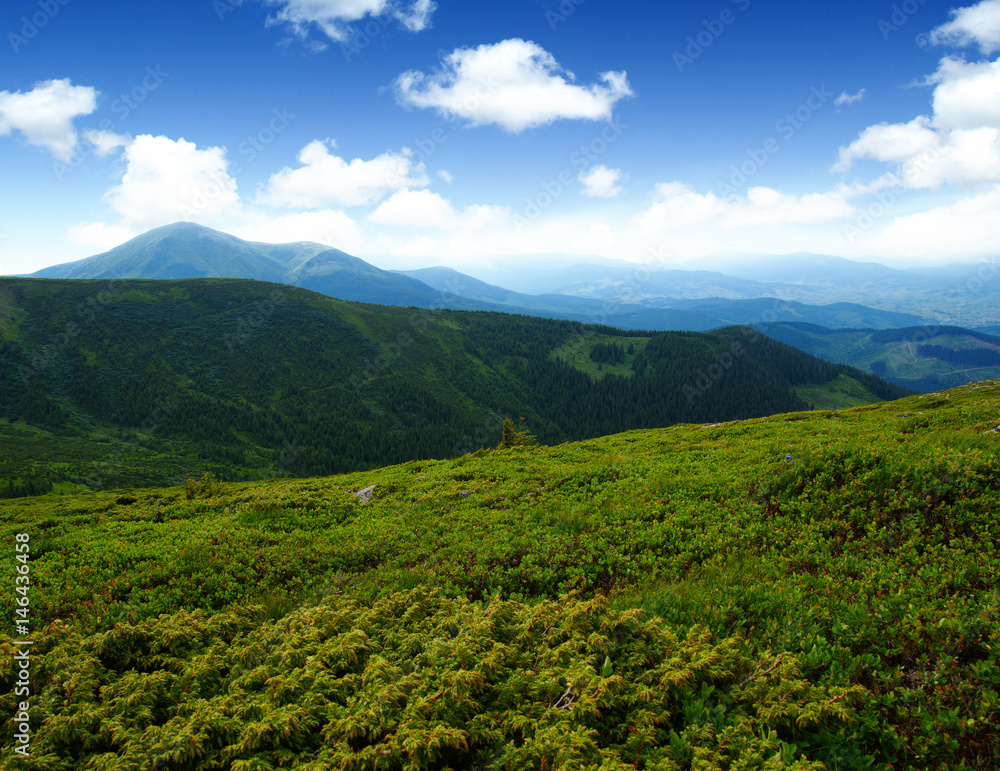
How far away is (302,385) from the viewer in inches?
7480

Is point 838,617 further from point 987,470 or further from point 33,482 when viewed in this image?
point 33,482

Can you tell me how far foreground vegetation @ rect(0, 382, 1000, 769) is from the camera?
5004mm

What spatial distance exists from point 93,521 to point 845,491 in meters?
27.9

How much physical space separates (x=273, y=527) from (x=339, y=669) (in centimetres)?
1041

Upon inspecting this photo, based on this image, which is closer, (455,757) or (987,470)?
(455,757)

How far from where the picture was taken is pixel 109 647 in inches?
288

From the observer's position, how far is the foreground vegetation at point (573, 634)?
16.4ft

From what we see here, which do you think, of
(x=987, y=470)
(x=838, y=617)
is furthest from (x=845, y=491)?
(x=838, y=617)

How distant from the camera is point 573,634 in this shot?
22.0ft

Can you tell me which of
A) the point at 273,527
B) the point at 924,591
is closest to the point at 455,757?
the point at 924,591

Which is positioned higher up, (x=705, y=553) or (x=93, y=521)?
(x=705, y=553)

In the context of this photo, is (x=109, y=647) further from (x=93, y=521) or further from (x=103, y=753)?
(x=93, y=521)

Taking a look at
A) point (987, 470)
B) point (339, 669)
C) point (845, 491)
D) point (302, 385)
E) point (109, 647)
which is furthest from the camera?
point (302, 385)

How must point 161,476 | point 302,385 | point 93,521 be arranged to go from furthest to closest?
point 302,385 < point 161,476 < point 93,521
